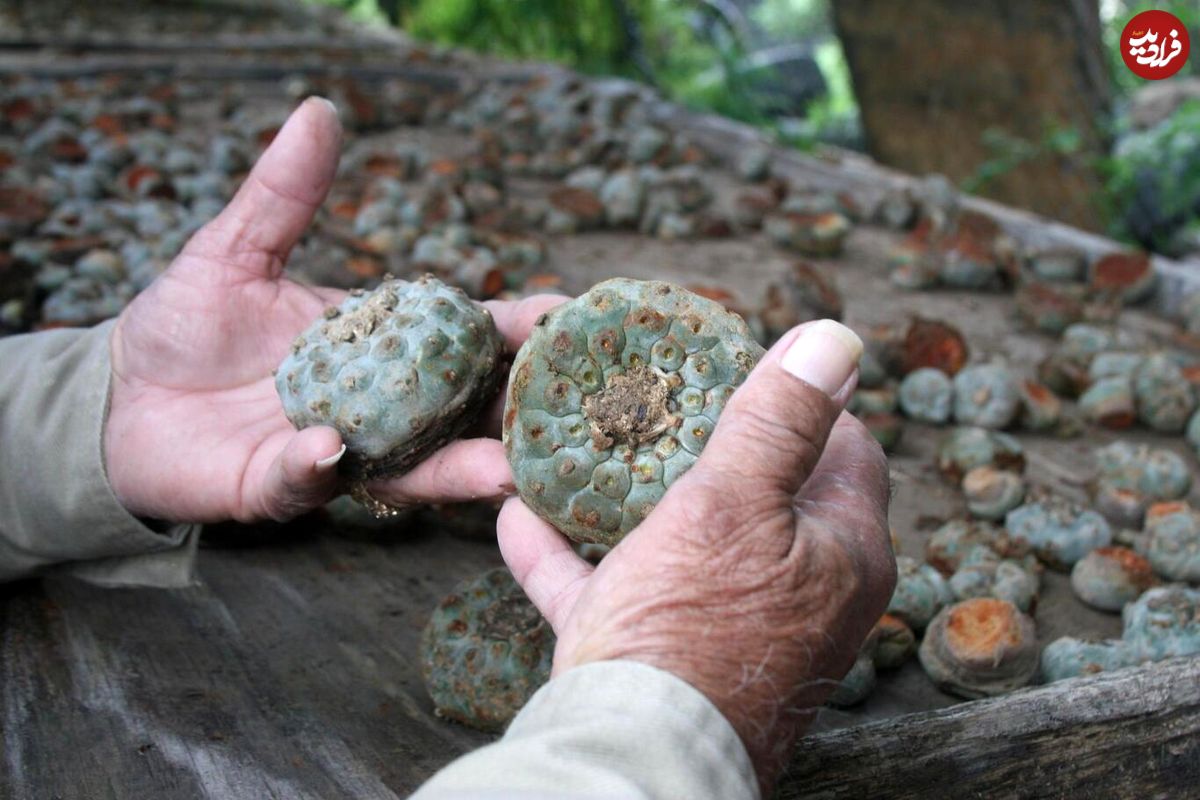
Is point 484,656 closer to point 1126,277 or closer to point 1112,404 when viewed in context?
point 1112,404

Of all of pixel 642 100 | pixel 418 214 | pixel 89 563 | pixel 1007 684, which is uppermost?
pixel 642 100

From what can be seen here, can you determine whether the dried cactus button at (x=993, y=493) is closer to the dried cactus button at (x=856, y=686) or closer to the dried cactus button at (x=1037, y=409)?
the dried cactus button at (x=1037, y=409)

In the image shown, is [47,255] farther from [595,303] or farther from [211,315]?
[595,303]

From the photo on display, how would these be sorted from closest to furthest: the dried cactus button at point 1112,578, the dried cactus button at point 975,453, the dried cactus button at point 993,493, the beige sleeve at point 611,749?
the beige sleeve at point 611,749 < the dried cactus button at point 1112,578 < the dried cactus button at point 993,493 < the dried cactus button at point 975,453

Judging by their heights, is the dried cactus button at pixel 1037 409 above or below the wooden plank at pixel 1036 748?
above

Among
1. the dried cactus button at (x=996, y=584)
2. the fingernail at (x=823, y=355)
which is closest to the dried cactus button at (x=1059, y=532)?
the dried cactus button at (x=996, y=584)

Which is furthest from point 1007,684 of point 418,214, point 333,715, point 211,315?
point 418,214

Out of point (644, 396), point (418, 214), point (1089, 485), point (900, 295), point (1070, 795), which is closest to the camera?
point (1070, 795)
